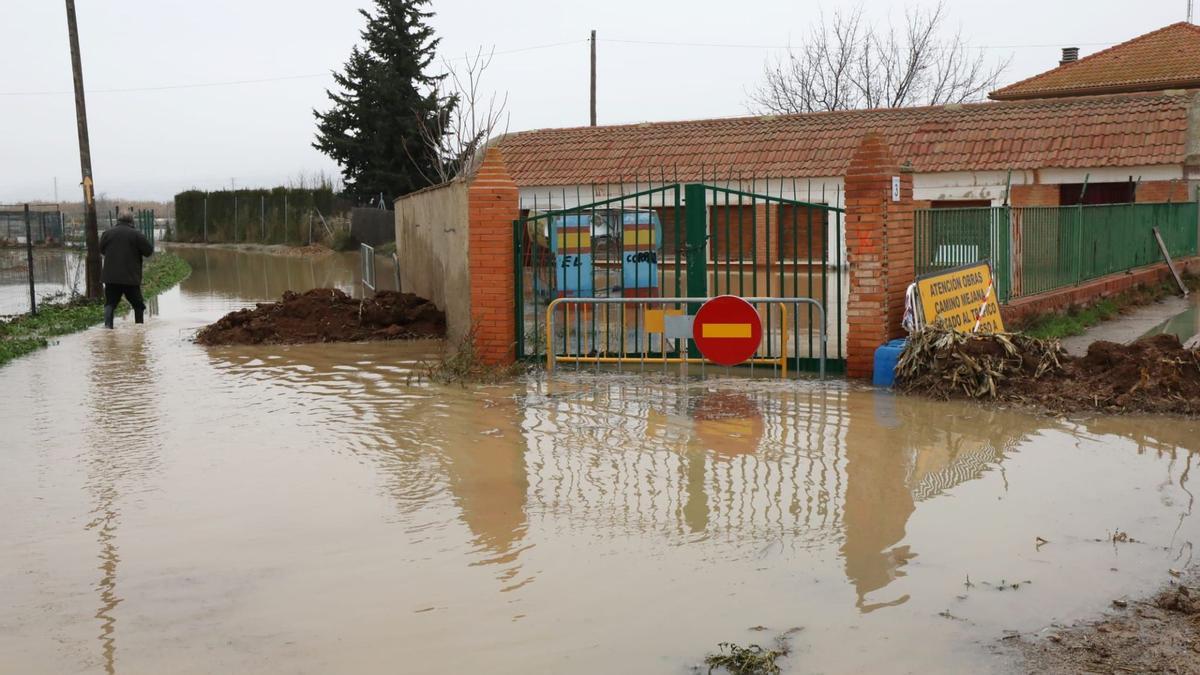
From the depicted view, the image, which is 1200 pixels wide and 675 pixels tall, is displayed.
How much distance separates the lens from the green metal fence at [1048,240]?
538 inches

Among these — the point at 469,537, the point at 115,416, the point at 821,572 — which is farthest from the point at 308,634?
the point at 115,416

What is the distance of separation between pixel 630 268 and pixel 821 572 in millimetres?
10300

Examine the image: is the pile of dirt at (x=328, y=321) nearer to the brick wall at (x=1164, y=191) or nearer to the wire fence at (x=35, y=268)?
the wire fence at (x=35, y=268)

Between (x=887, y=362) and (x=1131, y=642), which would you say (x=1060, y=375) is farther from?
(x=1131, y=642)

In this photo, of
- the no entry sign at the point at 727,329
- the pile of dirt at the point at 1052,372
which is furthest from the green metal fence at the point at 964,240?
the no entry sign at the point at 727,329

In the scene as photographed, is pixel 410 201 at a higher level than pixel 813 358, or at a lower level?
higher

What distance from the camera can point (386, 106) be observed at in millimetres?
47594

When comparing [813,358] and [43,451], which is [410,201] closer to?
[813,358]

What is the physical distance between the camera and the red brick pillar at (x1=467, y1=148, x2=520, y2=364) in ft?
40.8

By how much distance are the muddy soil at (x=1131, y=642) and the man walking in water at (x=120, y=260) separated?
15.5m

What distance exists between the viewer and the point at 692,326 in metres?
10.8

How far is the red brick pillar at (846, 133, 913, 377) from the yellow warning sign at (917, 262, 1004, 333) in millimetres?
357

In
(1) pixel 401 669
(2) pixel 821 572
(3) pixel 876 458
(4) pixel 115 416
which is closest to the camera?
(1) pixel 401 669

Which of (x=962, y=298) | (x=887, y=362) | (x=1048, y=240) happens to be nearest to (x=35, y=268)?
(x=1048, y=240)
